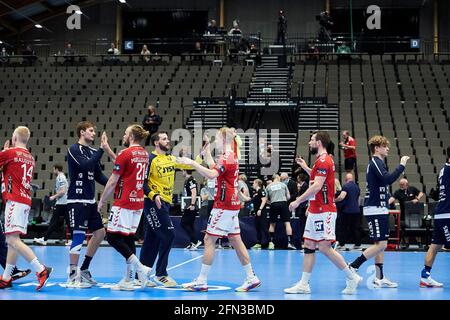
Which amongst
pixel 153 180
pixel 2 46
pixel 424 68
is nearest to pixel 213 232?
pixel 153 180

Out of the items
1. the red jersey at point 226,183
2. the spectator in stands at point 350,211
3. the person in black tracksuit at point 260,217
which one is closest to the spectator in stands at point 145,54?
the person in black tracksuit at point 260,217

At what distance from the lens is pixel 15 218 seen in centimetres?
723

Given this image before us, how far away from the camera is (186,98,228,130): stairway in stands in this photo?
21969 millimetres

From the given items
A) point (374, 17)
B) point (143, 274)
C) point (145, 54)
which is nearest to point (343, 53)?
point (374, 17)

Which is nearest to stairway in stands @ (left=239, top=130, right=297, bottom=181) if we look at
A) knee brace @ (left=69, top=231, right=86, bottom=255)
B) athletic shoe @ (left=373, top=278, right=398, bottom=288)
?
athletic shoe @ (left=373, top=278, right=398, bottom=288)

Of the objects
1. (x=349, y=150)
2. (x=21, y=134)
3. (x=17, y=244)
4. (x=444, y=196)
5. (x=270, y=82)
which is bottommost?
(x=17, y=244)

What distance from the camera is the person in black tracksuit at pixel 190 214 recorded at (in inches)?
565

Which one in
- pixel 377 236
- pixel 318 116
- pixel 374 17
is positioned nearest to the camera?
pixel 377 236

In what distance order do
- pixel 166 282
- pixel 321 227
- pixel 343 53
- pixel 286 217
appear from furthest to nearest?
pixel 343 53 → pixel 286 217 → pixel 166 282 → pixel 321 227

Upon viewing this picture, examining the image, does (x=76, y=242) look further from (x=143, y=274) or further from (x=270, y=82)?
(x=270, y=82)

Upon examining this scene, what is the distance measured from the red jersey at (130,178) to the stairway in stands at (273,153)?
11.7 meters

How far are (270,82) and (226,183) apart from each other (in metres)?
17.4

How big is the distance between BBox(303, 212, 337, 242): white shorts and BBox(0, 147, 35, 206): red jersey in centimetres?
315

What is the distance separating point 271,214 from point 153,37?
2043 cm
